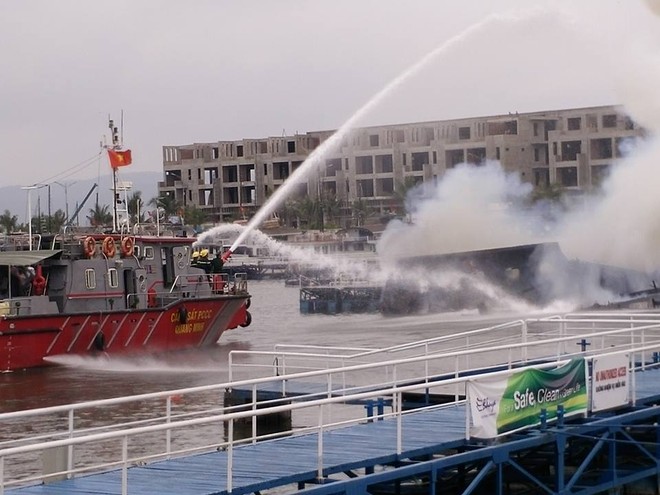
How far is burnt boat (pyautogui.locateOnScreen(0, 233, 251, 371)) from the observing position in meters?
43.2

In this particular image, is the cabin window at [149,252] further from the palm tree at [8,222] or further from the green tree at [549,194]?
the palm tree at [8,222]

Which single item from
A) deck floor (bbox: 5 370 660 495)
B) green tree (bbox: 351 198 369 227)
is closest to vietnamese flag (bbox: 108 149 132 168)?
deck floor (bbox: 5 370 660 495)

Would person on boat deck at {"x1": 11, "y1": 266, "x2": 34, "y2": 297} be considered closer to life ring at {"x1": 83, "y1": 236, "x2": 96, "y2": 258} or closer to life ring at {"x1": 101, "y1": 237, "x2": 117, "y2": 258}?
life ring at {"x1": 83, "y1": 236, "x2": 96, "y2": 258}

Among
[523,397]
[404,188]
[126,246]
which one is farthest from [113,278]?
[404,188]

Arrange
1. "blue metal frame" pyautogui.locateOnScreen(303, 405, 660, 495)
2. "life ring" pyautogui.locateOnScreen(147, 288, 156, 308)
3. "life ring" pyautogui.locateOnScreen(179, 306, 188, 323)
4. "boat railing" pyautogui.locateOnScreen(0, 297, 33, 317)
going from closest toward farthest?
"blue metal frame" pyautogui.locateOnScreen(303, 405, 660, 495), "boat railing" pyautogui.locateOnScreen(0, 297, 33, 317), "life ring" pyautogui.locateOnScreen(147, 288, 156, 308), "life ring" pyautogui.locateOnScreen(179, 306, 188, 323)

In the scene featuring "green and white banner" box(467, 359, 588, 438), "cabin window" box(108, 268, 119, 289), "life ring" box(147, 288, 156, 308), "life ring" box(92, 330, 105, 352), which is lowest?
"life ring" box(92, 330, 105, 352)

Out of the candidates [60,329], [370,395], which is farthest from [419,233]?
[370,395]

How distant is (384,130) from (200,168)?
4234cm

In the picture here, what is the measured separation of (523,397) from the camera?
755 inches

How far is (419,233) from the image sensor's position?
7594 cm

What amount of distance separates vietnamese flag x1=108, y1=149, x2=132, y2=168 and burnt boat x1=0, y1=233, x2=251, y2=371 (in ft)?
12.5

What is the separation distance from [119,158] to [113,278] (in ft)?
21.8

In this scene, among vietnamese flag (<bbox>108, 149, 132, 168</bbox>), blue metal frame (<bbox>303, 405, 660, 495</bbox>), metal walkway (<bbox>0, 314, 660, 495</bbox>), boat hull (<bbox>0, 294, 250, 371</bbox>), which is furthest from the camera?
vietnamese flag (<bbox>108, 149, 132, 168</bbox>)

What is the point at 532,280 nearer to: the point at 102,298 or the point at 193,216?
the point at 102,298
